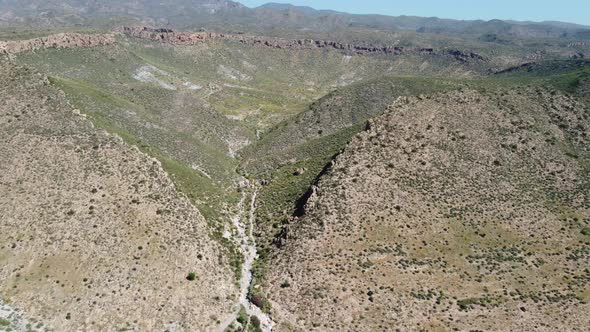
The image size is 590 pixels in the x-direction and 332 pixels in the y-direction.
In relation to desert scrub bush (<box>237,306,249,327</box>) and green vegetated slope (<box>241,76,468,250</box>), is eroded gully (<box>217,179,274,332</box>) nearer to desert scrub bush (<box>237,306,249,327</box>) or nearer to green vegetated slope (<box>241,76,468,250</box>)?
desert scrub bush (<box>237,306,249,327</box>)

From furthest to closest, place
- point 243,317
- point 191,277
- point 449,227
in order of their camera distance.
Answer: point 449,227 → point 191,277 → point 243,317

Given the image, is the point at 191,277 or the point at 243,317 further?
the point at 191,277

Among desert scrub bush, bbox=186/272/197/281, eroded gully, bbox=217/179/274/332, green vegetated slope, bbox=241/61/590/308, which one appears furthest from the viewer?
green vegetated slope, bbox=241/61/590/308

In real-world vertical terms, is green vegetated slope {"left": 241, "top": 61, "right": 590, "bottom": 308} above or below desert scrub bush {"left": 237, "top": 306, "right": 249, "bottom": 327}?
above

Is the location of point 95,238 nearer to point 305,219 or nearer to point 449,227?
point 305,219

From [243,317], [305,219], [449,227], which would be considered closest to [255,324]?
[243,317]

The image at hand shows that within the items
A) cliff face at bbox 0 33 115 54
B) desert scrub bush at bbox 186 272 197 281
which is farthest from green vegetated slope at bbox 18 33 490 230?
desert scrub bush at bbox 186 272 197 281

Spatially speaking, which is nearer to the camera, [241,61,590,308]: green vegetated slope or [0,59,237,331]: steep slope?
[0,59,237,331]: steep slope

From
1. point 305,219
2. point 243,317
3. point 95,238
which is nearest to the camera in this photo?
point 243,317

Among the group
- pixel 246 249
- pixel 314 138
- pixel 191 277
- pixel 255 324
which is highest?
pixel 314 138
